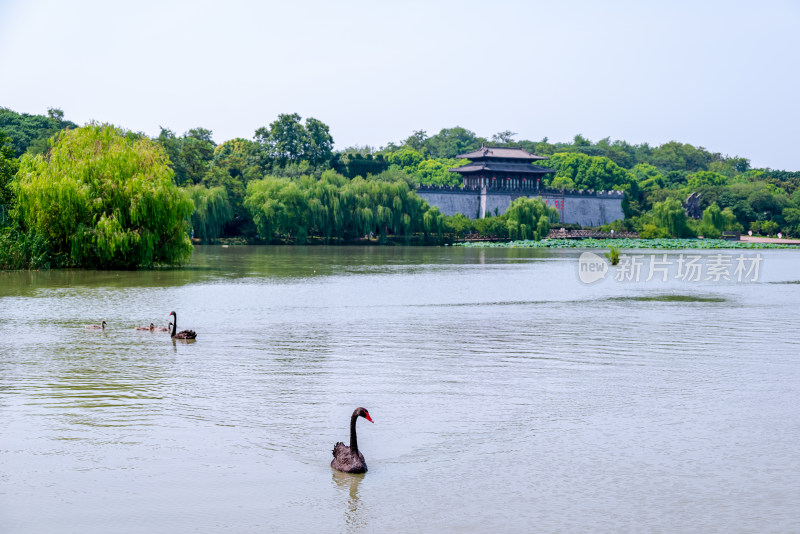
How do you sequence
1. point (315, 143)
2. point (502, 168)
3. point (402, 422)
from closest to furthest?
1. point (402, 422)
2. point (315, 143)
3. point (502, 168)

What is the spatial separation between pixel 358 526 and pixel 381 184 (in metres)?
51.4

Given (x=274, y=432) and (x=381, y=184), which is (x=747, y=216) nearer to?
(x=381, y=184)

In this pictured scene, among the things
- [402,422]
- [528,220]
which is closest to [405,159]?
[528,220]

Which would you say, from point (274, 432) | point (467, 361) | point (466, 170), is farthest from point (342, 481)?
point (466, 170)

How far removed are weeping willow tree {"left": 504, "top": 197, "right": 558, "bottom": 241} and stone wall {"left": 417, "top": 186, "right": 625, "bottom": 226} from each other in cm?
432

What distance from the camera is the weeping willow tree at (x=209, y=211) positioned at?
4991 centimetres

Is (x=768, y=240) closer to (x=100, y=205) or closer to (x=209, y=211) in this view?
(x=209, y=211)

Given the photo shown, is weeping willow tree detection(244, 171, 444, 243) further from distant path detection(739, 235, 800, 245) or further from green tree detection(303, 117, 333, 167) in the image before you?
distant path detection(739, 235, 800, 245)

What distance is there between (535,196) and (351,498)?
2652 inches

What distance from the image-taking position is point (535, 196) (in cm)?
7219

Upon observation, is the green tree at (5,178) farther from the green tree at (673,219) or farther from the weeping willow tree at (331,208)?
the green tree at (673,219)

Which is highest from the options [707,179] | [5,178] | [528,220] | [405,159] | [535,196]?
[405,159]

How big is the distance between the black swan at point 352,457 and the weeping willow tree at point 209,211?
1732 inches
